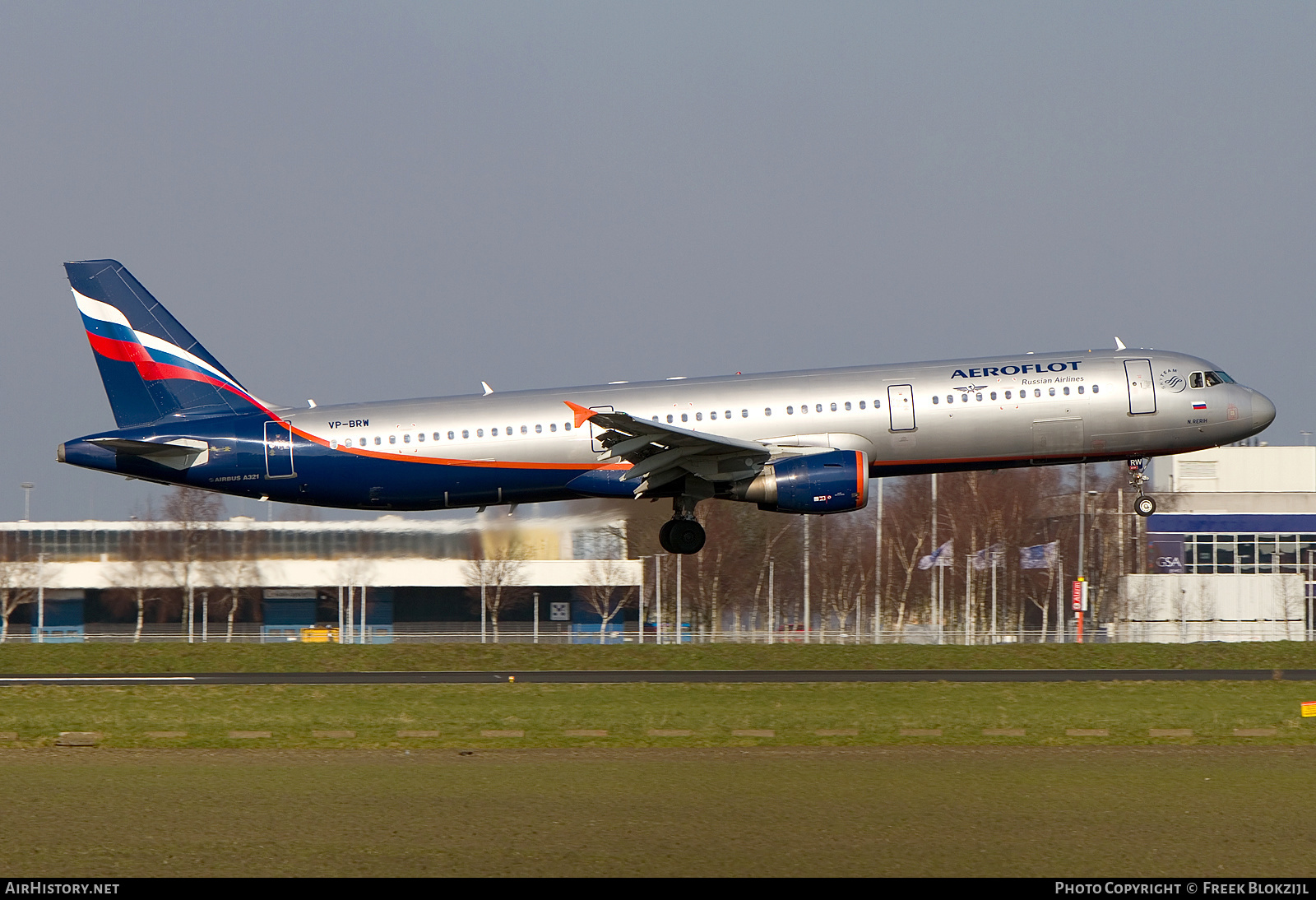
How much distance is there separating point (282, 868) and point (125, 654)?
2867cm

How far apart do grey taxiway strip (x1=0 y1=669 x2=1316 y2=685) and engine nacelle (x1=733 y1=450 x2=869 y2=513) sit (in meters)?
4.52

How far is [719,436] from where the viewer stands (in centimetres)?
3078

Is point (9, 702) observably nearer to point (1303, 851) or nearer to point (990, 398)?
point (990, 398)

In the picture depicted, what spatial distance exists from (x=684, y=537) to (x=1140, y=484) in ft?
35.2

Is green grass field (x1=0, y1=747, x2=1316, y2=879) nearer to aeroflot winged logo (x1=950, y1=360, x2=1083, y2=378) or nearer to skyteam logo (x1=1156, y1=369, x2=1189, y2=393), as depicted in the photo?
aeroflot winged logo (x1=950, y1=360, x2=1083, y2=378)

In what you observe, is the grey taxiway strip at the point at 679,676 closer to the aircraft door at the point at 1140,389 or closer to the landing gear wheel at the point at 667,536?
the landing gear wheel at the point at 667,536

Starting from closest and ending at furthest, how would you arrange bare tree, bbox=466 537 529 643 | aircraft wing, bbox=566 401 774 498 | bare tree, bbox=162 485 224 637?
aircraft wing, bbox=566 401 774 498 → bare tree, bbox=466 537 529 643 → bare tree, bbox=162 485 224 637

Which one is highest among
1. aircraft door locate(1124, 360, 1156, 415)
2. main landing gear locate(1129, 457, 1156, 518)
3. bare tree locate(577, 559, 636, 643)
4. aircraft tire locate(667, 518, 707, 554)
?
aircraft door locate(1124, 360, 1156, 415)

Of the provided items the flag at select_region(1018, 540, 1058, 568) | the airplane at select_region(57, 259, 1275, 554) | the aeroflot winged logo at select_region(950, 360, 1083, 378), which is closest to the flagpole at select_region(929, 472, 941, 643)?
the flag at select_region(1018, 540, 1058, 568)

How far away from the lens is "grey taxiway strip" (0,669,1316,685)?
3281 centimetres
